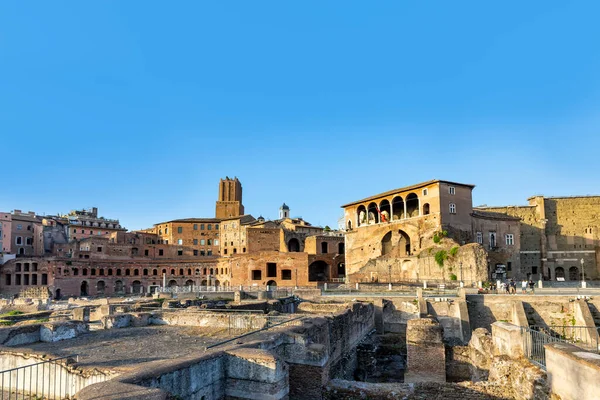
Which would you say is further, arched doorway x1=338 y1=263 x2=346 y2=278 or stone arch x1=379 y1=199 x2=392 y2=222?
arched doorway x1=338 y1=263 x2=346 y2=278

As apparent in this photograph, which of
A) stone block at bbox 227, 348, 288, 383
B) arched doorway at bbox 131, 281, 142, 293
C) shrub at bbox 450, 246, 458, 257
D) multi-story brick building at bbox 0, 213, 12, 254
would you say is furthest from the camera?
arched doorway at bbox 131, 281, 142, 293

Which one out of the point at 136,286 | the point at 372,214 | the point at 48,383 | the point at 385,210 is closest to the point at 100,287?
the point at 136,286

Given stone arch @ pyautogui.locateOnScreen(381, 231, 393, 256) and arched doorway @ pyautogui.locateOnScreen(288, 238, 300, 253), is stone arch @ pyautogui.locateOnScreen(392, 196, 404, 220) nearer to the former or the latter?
stone arch @ pyautogui.locateOnScreen(381, 231, 393, 256)

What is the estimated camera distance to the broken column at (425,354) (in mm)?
15281

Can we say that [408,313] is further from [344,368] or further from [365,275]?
[365,275]

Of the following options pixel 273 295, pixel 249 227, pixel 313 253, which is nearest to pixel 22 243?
pixel 249 227

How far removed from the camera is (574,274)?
55125 mm

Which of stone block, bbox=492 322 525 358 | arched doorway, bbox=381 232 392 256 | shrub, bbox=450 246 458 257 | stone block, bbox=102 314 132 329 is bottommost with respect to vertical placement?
stone block, bbox=492 322 525 358

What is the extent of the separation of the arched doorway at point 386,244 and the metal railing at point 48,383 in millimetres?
46956

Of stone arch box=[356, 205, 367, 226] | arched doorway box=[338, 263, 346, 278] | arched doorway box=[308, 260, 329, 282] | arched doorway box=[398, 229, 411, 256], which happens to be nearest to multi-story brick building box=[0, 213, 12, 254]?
arched doorway box=[308, 260, 329, 282]

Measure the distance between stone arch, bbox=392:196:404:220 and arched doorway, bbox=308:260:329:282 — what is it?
12971 mm

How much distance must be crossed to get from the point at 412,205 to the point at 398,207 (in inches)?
96.6

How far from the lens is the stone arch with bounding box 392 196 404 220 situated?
53494 millimetres

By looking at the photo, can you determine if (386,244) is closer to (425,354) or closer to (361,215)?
(361,215)
